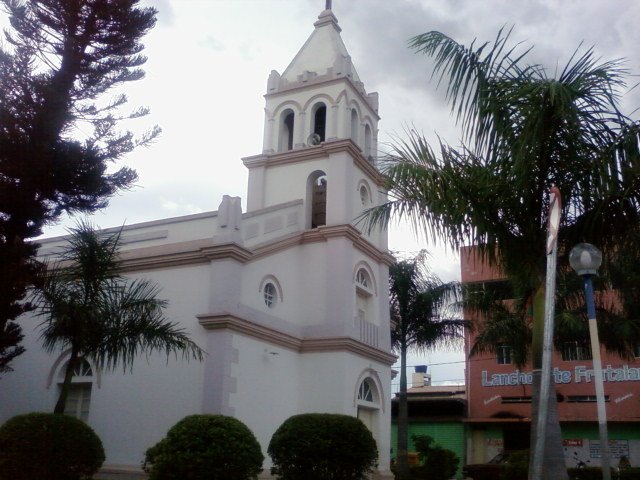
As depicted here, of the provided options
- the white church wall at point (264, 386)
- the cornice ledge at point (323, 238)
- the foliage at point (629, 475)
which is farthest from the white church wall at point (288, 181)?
the foliage at point (629, 475)

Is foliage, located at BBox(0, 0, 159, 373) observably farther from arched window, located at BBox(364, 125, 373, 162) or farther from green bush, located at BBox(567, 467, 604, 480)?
green bush, located at BBox(567, 467, 604, 480)

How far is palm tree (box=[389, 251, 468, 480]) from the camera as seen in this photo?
26406 millimetres

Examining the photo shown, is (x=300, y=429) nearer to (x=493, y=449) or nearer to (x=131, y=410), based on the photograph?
(x=131, y=410)

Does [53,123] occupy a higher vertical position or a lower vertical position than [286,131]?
lower

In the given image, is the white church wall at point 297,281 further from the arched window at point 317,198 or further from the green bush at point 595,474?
the green bush at point 595,474

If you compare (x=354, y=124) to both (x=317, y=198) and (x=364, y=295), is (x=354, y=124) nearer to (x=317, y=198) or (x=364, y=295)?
(x=317, y=198)

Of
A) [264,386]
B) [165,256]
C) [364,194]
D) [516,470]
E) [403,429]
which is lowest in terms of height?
[516,470]

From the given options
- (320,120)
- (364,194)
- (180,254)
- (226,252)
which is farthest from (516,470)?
(320,120)

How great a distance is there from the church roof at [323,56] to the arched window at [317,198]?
4.04 metres

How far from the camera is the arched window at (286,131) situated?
25.6 m

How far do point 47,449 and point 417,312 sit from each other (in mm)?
16374

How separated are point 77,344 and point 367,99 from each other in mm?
16515

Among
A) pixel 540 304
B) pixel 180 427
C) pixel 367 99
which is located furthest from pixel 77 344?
pixel 367 99

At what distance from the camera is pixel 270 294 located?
20.5 m
